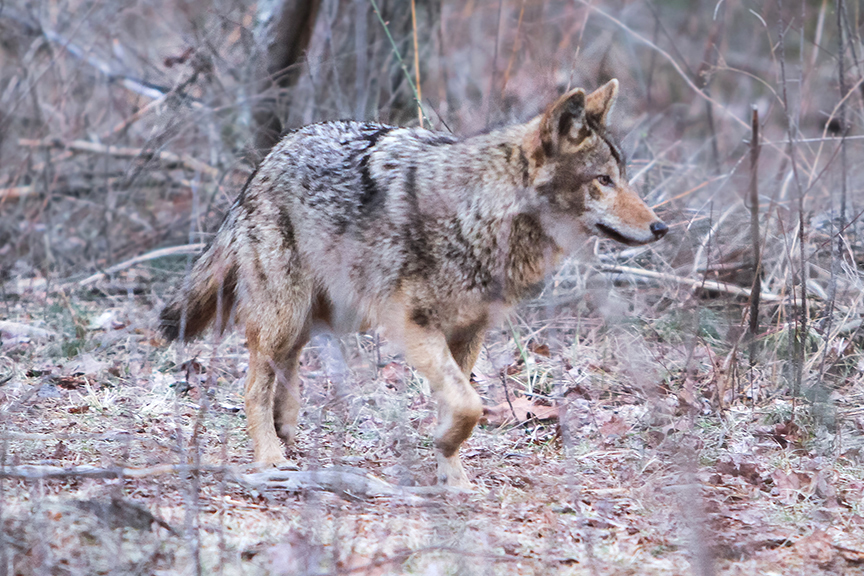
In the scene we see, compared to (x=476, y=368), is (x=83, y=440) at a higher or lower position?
higher

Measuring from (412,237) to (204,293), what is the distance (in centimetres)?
138

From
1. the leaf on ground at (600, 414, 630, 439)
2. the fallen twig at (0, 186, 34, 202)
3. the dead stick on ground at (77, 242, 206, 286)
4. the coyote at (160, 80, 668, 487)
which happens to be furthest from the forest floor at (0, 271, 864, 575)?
the fallen twig at (0, 186, 34, 202)

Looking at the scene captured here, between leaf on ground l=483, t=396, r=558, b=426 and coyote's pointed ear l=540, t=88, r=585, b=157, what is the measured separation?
172cm

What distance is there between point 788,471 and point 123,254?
6266mm

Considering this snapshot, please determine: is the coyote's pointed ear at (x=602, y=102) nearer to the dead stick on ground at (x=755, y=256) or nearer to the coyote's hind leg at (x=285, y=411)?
the dead stick on ground at (x=755, y=256)

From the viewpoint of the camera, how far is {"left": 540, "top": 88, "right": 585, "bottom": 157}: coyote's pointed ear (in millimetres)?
4043

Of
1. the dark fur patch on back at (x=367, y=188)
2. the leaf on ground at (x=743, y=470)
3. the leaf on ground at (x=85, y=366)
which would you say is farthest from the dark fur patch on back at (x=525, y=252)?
the leaf on ground at (x=85, y=366)

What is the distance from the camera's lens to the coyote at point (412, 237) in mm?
4168

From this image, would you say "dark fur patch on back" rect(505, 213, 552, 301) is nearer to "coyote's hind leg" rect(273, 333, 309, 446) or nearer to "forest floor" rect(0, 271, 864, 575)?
"forest floor" rect(0, 271, 864, 575)

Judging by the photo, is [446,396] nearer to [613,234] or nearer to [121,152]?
[613,234]

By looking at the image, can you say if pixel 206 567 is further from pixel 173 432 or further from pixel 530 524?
pixel 173 432

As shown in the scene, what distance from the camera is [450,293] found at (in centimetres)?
420

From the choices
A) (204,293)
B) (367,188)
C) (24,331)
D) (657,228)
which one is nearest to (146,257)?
(24,331)

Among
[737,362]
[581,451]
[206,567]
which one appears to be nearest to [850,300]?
[737,362]
